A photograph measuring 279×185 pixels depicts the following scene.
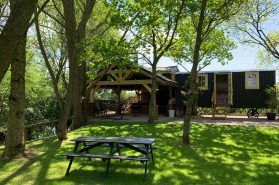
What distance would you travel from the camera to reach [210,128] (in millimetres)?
14227

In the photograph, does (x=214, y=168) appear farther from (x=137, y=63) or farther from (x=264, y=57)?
(x=264, y=57)

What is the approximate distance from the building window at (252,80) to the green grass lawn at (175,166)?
10715 millimetres

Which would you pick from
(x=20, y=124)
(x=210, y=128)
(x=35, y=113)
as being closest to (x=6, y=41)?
(x=20, y=124)

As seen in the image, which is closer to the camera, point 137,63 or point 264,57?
point 137,63

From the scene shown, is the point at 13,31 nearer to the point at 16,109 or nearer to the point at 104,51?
the point at 16,109

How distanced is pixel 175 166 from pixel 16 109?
4.25 metres

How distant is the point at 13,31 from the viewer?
228 cm

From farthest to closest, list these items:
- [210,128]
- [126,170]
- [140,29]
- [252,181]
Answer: [140,29], [210,128], [126,170], [252,181]

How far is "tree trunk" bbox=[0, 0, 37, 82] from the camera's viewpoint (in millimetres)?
2234

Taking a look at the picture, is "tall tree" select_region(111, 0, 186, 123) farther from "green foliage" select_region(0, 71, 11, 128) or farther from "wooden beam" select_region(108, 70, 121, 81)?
"green foliage" select_region(0, 71, 11, 128)

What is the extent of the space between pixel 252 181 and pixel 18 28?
18.3ft

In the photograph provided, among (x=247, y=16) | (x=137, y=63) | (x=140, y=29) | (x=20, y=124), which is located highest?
(x=247, y=16)

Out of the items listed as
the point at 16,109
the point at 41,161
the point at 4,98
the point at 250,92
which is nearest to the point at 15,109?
the point at 16,109

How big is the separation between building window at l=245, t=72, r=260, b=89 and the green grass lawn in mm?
10715
